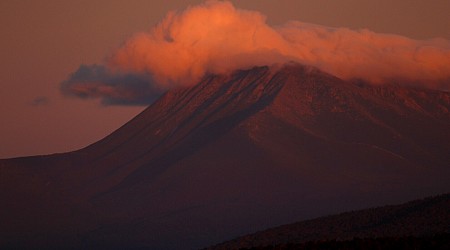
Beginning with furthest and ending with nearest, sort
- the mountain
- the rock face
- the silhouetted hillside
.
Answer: the rock face → the mountain → the silhouetted hillside

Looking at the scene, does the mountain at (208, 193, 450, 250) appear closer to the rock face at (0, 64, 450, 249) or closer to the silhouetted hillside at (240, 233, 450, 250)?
the silhouetted hillside at (240, 233, 450, 250)

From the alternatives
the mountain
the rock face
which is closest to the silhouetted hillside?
the mountain

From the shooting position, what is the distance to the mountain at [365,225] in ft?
192

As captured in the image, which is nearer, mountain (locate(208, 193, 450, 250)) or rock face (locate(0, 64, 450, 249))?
mountain (locate(208, 193, 450, 250))

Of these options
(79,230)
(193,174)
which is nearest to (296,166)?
(193,174)

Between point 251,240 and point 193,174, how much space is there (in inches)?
4687

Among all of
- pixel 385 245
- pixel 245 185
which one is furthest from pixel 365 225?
pixel 245 185

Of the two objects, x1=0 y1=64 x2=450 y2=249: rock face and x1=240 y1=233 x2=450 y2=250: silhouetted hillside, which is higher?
x1=0 y1=64 x2=450 y2=249: rock face

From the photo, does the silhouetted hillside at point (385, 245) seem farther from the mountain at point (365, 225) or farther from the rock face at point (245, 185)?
the rock face at point (245, 185)

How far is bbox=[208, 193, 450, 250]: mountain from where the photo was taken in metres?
58.4

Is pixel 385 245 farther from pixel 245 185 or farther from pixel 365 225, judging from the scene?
pixel 245 185

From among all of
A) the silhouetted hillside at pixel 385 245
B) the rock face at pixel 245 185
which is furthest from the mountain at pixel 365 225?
the rock face at pixel 245 185

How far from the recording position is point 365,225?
64.1 metres

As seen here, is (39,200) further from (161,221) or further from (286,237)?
(286,237)
